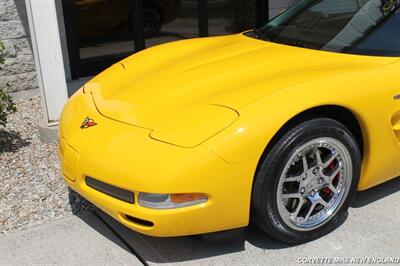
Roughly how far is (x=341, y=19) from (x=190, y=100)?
1.36m

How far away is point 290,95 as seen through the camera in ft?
8.78

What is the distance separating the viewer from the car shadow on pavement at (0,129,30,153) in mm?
4473

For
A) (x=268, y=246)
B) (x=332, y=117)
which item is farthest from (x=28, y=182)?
(x=332, y=117)


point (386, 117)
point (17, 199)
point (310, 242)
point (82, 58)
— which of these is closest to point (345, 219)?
point (310, 242)

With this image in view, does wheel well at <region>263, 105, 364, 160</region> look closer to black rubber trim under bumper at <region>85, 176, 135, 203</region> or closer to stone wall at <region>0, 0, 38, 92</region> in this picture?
black rubber trim under bumper at <region>85, 176, 135, 203</region>

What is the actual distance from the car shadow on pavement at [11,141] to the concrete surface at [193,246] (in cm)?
150

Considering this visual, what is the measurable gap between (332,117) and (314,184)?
39cm

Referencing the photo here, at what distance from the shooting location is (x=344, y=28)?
345 cm

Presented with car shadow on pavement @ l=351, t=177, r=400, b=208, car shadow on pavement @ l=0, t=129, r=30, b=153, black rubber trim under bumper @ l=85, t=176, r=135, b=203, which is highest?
black rubber trim under bumper @ l=85, t=176, r=135, b=203

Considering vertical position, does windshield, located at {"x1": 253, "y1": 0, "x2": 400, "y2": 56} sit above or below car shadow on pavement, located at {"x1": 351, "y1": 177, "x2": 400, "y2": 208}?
above

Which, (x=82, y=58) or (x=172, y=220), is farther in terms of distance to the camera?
(x=82, y=58)

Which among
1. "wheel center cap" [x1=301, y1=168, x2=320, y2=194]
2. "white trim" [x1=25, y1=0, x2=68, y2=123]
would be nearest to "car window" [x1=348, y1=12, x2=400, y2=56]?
"wheel center cap" [x1=301, y1=168, x2=320, y2=194]

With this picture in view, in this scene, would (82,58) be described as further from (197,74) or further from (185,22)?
(197,74)

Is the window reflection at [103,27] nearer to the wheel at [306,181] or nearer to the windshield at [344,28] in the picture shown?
the windshield at [344,28]
